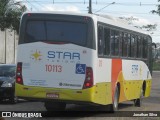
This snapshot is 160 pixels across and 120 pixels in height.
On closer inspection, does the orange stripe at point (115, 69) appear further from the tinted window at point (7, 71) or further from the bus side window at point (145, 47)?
the tinted window at point (7, 71)

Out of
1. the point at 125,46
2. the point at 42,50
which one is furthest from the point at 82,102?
the point at 125,46

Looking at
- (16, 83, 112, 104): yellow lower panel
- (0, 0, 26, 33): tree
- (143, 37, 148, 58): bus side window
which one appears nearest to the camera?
(16, 83, 112, 104): yellow lower panel

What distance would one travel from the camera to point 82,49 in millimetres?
15438

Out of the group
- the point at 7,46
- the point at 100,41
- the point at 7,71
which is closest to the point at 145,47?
the point at 7,71

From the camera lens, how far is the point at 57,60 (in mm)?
15508

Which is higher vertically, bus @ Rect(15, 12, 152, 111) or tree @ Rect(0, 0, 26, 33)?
tree @ Rect(0, 0, 26, 33)

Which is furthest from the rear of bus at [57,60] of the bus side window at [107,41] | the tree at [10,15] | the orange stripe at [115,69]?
the tree at [10,15]

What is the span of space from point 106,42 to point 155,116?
2.77 meters

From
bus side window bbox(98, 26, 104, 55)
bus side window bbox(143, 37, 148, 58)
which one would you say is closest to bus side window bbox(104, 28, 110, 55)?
bus side window bbox(98, 26, 104, 55)

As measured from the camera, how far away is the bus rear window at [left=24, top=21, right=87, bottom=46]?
15.6 meters

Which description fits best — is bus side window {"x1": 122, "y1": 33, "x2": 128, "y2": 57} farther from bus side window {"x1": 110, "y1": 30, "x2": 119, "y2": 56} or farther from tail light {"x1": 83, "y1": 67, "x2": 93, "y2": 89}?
tail light {"x1": 83, "y1": 67, "x2": 93, "y2": 89}

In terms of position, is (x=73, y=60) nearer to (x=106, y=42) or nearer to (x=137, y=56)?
(x=106, y=42)

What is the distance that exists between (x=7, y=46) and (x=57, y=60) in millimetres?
46275

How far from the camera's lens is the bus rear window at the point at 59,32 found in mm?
15594
